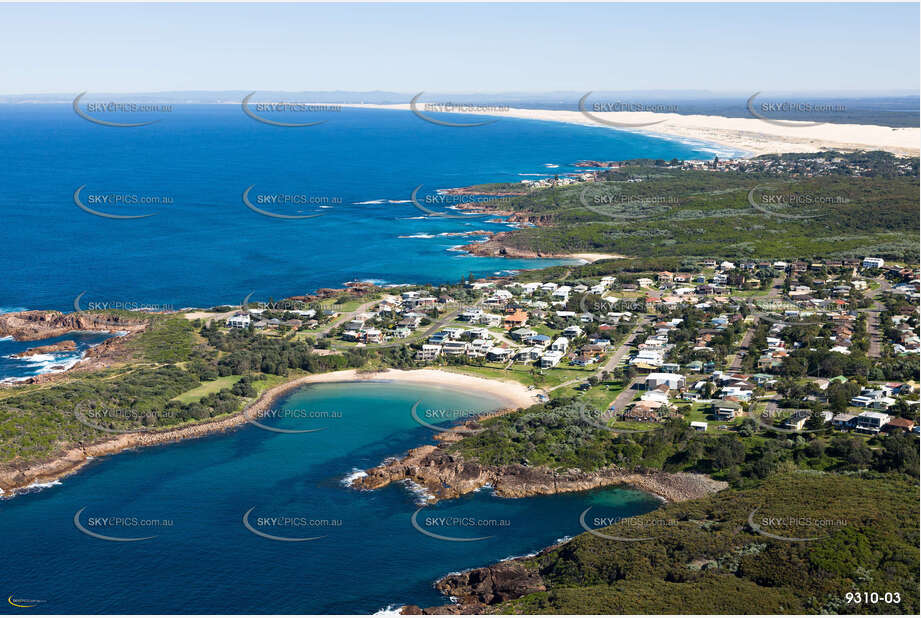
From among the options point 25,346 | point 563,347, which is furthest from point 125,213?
point 563,347

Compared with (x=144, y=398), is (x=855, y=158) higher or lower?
higher

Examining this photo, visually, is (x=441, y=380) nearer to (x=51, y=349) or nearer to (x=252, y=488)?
(x=252, y=488)

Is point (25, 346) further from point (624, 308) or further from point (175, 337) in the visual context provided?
point (624, 308)
